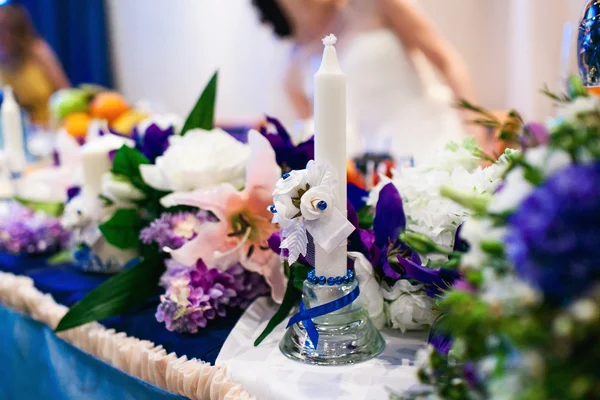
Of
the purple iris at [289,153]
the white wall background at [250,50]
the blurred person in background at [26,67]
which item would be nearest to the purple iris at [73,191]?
the purple iris at [289,153]

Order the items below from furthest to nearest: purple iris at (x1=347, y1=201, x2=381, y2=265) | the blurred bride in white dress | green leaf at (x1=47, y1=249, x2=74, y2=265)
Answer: the blurred bride in white dress
green leaf at (x1=47, y1=249, x2=74, y2=265)
purple iris at (x1=347, y1=201, x2=381, y2=265)

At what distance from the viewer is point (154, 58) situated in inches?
131

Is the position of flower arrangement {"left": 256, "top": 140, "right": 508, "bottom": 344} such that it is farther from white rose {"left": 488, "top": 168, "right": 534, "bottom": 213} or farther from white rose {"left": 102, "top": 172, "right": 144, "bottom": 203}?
white rose {"left": 102, "top": 172, "right": 144, "bottom": 203}

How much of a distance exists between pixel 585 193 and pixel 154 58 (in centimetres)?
341

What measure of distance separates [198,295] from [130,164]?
0.78ft

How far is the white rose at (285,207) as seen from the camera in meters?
0.45

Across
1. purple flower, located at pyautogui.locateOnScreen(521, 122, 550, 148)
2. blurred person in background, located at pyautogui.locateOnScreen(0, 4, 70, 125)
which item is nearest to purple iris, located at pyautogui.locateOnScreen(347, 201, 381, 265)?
purple flower, located at pyautogui.locateOnScreen(521, 122, 550, 148)

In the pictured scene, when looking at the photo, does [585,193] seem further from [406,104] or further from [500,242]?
[406,104]

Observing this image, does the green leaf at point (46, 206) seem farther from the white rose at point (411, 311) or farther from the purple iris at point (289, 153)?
the white rose at point (411, 311)

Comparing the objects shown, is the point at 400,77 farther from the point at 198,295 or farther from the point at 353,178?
the point at 198,295

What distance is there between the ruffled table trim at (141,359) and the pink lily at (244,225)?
0.11 meters

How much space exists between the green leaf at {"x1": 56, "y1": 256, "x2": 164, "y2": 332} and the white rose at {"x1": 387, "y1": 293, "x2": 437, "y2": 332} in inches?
13.2

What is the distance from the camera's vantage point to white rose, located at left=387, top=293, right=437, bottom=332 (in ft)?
1.65

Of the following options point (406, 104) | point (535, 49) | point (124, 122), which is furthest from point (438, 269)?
point (535, 49)
